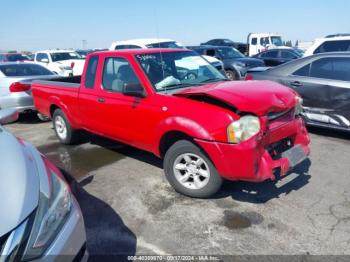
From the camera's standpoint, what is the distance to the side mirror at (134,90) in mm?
4121

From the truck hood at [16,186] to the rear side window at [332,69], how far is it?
5.21 metres

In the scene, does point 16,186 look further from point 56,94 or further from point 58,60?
point 58,60

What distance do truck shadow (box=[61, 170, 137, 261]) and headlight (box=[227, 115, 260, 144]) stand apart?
1.41 meters

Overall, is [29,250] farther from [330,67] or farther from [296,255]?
[330,67]

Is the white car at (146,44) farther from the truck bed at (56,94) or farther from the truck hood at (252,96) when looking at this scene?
the truck hood at (252,96)

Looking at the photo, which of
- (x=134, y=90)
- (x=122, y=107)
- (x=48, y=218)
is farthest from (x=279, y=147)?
(x=48, y=218)

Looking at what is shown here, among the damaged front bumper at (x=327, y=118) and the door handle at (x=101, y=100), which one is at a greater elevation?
the door handle at (x=101, y=100)

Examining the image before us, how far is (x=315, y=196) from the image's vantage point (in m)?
3.88

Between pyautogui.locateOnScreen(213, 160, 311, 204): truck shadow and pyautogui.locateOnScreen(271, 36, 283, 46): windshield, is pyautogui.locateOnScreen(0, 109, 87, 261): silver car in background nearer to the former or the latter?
pyautogui.locateOnScreen(213, 160, 311, 204): truck shadow

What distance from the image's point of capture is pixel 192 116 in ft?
11.9

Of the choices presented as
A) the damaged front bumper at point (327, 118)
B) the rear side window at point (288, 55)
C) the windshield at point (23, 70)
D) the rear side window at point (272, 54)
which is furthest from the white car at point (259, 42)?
the damaged front bumper at point (327, 118)

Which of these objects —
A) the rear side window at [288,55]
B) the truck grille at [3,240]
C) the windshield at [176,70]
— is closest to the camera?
the truck grille at [3,240]

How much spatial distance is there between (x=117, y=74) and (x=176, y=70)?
0.87 metres

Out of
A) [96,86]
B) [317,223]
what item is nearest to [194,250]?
[317,223]
